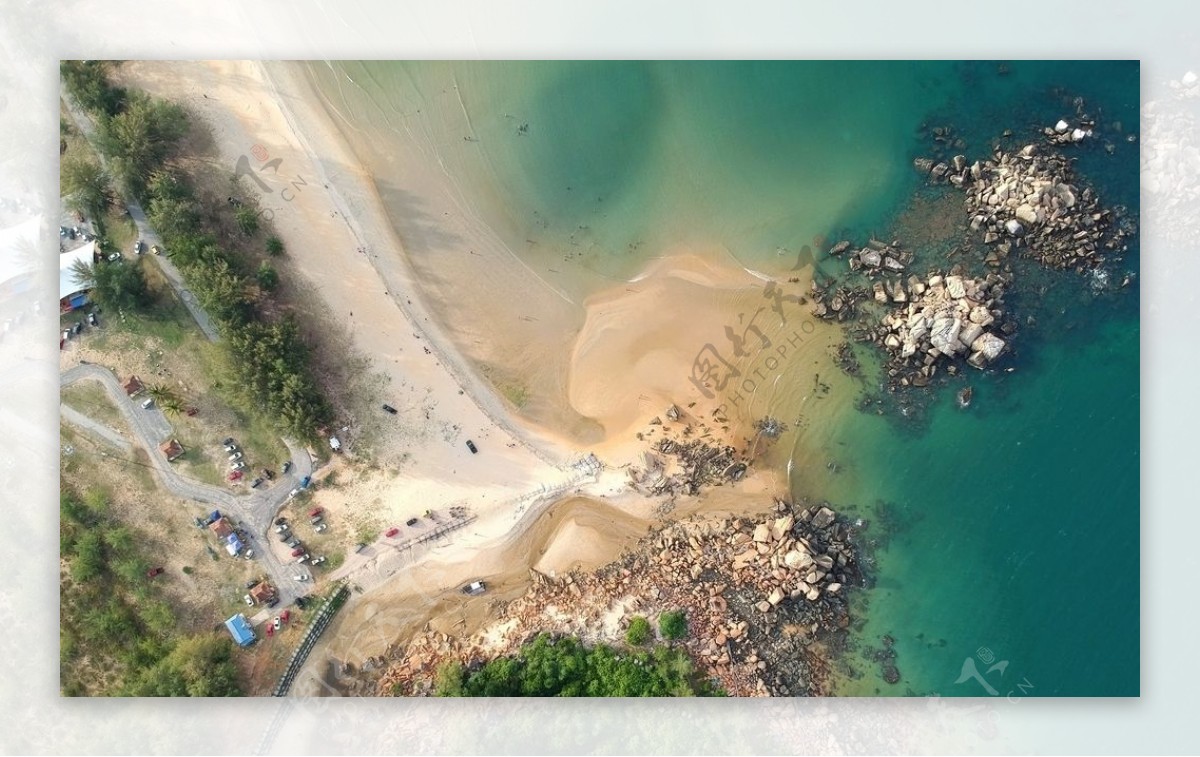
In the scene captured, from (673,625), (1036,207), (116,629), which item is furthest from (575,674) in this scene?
(1036,207)

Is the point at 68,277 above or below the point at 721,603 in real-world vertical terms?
above

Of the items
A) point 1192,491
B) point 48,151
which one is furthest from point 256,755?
point 1192,491

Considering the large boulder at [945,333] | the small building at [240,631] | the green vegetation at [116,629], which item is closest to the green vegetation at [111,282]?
the green vegetation at [116,629]

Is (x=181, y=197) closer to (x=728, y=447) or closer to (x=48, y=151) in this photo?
(x=48, y=151)

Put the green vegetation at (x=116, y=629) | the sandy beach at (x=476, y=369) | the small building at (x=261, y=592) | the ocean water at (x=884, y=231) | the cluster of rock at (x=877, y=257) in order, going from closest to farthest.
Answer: the green vegetation at (x=116, y=629) → the small building at (x=261, y=592) → the ocean water at (x=884, y=231) → the sandy beach at (x=476, y=369) → the cluster of rock at (x=877, y=257)

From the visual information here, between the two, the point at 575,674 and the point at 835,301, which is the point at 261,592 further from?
the point at 835,301

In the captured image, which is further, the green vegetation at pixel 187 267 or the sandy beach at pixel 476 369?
the sandy beach at pixel 476 369

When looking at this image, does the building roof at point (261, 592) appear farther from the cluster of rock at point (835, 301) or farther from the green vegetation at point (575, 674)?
the cluster of rock at point (835, 301)
